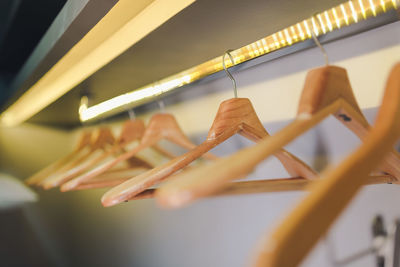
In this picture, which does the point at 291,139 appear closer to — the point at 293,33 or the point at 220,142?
the point at 220,142

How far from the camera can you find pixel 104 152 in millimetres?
832

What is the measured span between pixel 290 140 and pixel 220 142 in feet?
0.58

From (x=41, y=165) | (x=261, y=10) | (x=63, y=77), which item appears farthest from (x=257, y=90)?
(x=41, y=165)

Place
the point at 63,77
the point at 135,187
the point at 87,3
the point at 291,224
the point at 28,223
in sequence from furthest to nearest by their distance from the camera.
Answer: the point at 28,223, the point at 63,77, the point at 87,3, the point at 135,187, the point at 291,224

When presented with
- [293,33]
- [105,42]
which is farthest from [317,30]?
[105,42]

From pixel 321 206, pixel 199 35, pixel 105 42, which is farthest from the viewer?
pixel 105 42

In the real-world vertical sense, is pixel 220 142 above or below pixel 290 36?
below

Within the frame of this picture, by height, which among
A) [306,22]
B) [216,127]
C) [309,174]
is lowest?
[309,174]

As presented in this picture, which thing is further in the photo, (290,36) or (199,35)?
(199,35)

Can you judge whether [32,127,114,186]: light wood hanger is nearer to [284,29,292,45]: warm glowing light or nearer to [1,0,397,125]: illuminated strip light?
[1,0,397,125]: illuminated strip light

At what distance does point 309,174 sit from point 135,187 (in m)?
0.26

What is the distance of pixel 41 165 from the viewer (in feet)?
6.21

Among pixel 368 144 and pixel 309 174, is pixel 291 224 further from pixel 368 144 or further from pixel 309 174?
pixel 309 174

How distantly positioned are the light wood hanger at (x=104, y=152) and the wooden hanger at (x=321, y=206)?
23.5 inches
